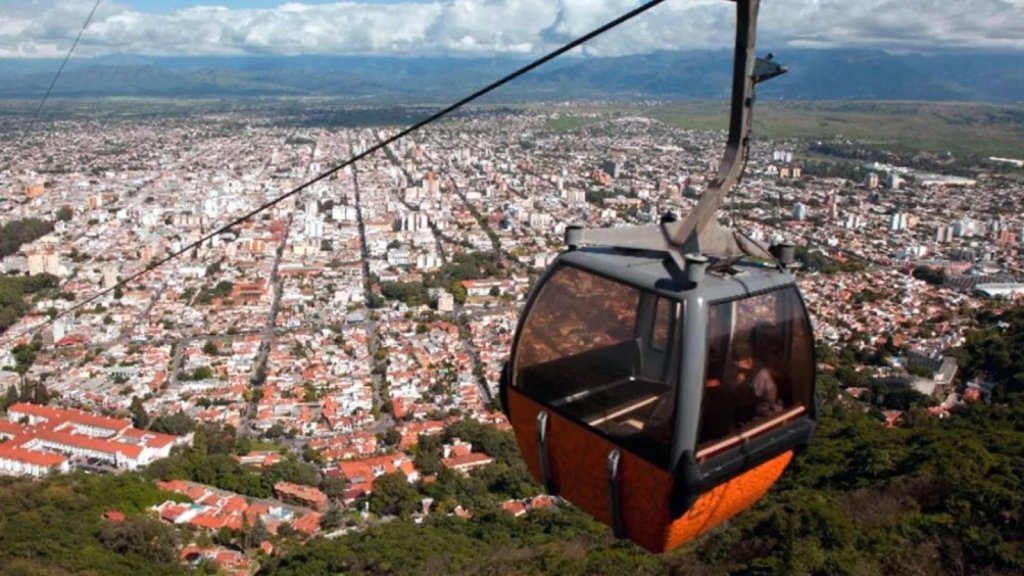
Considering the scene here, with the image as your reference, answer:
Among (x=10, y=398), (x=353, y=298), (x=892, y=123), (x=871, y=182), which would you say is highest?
(x=892, y=123)

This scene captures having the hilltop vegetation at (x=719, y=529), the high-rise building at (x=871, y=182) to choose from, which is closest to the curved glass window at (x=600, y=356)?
the hilltop vegetation at (x=719, y=529)

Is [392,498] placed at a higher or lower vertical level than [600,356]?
lower

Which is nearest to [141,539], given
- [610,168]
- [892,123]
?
[610,168]

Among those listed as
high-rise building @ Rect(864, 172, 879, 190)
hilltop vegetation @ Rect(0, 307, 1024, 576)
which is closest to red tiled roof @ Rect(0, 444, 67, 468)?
hilltop vegetation @ Rect(0, 307, 1024, 576)

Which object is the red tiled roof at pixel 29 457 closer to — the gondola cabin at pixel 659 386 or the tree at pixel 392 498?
the tree at pixel 392 498

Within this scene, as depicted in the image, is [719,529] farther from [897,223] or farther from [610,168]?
[610,168]

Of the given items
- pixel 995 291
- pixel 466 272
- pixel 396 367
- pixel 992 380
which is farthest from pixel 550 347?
pixel 995 291

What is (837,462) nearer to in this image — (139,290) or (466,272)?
(466,272)
